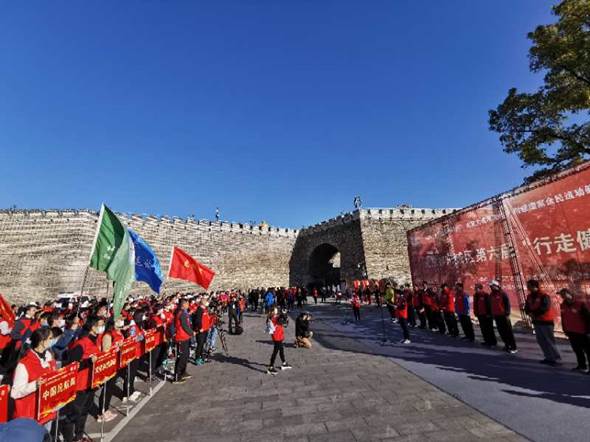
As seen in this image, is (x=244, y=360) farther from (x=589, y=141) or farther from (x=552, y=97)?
(x=589, y=141)

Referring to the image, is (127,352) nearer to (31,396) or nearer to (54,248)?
(31,396)

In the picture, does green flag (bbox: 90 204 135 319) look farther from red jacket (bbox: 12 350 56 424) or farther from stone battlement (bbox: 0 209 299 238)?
stone battlement (bbox: 0 209 299 238)

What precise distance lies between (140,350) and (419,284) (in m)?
11.0

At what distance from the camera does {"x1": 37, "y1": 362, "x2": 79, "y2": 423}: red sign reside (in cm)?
341

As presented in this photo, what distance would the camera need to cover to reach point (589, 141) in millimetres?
12031

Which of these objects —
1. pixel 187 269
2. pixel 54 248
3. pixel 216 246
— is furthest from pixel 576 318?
pixel 216 246

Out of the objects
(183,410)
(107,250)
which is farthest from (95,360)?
(107,250)

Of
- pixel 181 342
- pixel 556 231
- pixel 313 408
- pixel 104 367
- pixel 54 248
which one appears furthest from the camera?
pixel 54 248

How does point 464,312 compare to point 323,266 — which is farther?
point 323,266

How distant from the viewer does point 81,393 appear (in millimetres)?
4254

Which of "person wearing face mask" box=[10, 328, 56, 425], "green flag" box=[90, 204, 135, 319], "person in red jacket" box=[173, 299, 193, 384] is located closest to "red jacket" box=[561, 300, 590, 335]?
"person in red jacket" box=[173, 299, 193, 384]

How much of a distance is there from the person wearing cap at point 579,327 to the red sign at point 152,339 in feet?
25.3

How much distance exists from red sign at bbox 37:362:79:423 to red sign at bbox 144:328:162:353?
254cm

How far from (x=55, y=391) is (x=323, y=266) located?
3750cm
